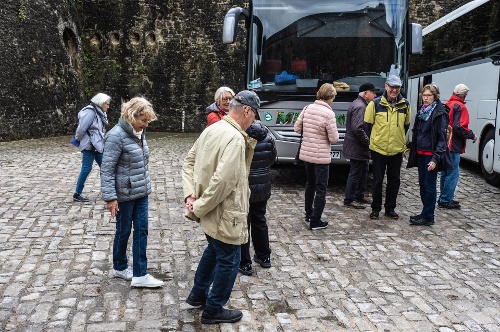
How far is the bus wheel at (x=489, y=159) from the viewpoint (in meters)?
9.95

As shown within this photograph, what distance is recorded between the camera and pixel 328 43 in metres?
9.23

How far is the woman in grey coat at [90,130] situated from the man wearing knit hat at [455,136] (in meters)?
5.04

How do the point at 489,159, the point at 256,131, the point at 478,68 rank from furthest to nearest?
the point at 478,68 < the point at 489,159 < the point at 256,131

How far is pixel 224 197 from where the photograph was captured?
375 cm

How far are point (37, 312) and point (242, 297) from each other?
164cm

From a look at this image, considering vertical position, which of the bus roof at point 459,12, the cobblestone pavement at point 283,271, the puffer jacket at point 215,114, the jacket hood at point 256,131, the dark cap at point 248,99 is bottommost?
the cobblestone pavement at point 283,271

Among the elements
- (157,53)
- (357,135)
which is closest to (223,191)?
(357,135)

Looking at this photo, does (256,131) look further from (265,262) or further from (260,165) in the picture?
(265,262)

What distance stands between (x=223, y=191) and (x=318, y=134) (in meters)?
3.26

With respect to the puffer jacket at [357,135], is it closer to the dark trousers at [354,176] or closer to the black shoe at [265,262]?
the dark trousers at [354,176]

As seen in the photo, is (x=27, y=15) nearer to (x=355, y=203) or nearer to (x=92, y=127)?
(x=92, y=127)

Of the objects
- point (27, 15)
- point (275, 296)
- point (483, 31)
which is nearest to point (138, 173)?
point (275, 296)

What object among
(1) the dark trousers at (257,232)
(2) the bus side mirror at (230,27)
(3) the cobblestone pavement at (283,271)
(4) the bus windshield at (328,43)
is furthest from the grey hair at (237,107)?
(2) the bus side mirror at (230,27)

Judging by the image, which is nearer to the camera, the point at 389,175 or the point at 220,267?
the point at 220,267
